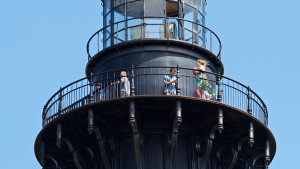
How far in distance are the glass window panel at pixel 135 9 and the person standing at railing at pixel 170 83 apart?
4171 millimetres

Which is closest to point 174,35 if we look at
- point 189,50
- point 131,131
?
point 189,50

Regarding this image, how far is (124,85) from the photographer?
1804 inches

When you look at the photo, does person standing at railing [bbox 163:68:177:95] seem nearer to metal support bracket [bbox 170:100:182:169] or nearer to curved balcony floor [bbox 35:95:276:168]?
curved balcony floor [bbox 35:95:276:168]

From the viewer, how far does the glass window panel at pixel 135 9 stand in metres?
49.4

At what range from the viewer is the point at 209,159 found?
4744cm

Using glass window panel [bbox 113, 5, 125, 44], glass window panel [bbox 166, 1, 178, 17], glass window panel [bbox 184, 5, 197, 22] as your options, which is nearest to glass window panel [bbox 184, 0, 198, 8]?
glass window panel [bbox 184, 5, 197, 22]

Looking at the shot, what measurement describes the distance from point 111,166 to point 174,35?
250 inches

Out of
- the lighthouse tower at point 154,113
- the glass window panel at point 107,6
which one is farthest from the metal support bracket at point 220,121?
the glass window panel at point 107,6

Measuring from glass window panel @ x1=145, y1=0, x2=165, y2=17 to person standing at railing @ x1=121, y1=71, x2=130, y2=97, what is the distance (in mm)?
3984

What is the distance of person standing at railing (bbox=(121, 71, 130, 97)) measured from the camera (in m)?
45.7

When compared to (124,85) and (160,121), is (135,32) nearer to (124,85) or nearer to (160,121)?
(124,85)

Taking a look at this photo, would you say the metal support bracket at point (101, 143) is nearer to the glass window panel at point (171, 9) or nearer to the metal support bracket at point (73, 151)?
the metal support bracket at point (73, 151)

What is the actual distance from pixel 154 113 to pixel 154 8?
17.0 ft

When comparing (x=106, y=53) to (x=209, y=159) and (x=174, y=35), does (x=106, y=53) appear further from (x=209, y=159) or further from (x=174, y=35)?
(x=209, y=159)
